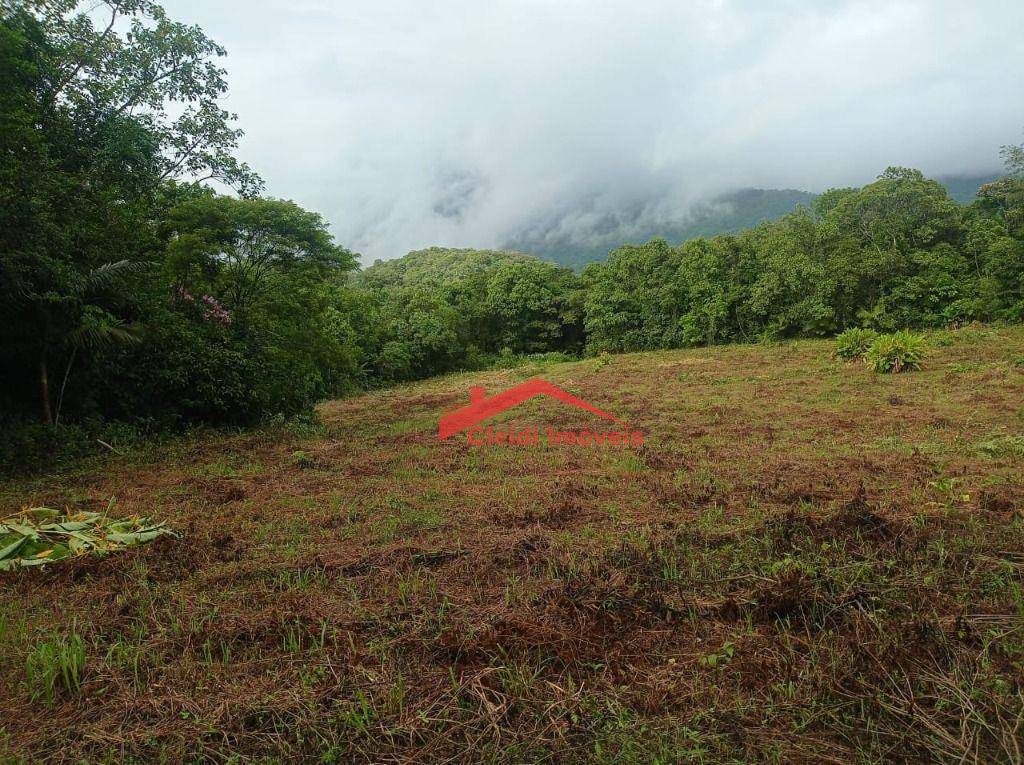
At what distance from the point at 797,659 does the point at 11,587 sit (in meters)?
4.51

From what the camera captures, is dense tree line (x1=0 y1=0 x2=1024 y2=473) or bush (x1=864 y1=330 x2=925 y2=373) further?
bush (x1=864 y1=330 x2=925 y2=373)

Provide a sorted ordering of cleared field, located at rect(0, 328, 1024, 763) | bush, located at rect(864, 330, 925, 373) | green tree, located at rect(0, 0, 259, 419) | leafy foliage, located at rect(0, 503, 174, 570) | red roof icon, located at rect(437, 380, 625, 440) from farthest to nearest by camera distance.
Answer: bush, located at rect(864, 330, 925, 373)
red roof icon, located at rect(437, 380, 625, 440)
green tree, located at rect(0, 0, 259, 419)
leafy foliage, located at rect(0, 503, 174, 570)
cleared field, located at rect(0, 328, 1024, 763)

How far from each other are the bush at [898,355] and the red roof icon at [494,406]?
7829mm

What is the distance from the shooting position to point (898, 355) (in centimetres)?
1323

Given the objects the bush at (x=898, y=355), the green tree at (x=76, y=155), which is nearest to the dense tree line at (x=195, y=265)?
the green tree at (x=76, y=155)

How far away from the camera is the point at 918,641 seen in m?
2.18

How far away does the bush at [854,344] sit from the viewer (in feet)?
50.4

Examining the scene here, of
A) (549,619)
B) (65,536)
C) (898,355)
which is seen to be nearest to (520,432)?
(65,536)

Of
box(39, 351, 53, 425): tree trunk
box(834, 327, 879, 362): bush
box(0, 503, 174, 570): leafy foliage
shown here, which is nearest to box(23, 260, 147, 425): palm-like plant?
box(39, 351, 53, 425): tree trunk

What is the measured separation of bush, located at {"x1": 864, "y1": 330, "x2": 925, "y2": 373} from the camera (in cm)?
1311

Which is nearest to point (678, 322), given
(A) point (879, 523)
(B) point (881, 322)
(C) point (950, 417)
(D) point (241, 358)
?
(B) point (881, 322)

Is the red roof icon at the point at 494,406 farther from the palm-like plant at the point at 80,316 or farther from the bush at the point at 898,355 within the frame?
the bush at the point at 898,355

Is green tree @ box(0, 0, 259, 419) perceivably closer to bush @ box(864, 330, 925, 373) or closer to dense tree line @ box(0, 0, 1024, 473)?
dense tree line @ box(0, 0, 1024, 473)

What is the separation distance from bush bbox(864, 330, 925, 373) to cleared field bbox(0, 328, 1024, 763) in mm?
8427
